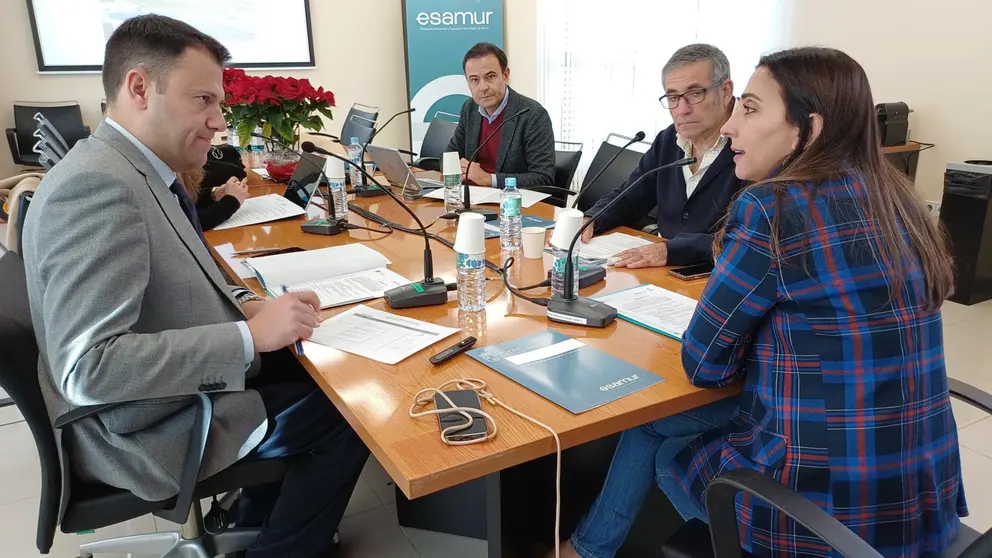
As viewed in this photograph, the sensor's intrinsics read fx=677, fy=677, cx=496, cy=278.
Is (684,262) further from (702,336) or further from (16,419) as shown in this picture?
(16,419)

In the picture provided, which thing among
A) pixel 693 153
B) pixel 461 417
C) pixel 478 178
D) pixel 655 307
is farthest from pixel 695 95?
pixel 461 417

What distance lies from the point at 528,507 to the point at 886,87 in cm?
370

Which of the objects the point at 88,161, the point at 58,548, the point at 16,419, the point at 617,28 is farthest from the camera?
the point at 617,28

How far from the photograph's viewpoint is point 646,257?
70.7 inches

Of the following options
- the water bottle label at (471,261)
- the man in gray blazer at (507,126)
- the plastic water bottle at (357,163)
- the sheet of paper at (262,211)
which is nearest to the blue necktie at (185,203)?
the water bottle label at (471,261)

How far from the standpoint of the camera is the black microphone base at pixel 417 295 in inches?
58.9

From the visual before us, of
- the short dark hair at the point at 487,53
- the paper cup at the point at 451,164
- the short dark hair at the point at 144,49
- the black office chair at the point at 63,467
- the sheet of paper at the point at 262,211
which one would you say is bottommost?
the black office chair at the point at 63,467

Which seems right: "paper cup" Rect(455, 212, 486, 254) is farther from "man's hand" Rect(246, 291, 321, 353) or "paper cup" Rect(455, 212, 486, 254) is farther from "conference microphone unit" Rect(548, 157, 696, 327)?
"man's hand" Rect(246, 291, 321, 353)

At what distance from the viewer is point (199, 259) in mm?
1310

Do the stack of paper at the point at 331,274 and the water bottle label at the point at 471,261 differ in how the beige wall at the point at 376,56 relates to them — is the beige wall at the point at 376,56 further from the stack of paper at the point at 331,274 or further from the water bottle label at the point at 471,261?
the water bottle label at the point at 471,261

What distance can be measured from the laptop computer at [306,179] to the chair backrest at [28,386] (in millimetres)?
1253

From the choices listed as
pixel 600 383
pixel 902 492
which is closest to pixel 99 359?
pixel 600 383

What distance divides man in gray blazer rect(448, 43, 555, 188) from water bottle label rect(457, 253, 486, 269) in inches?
62.6

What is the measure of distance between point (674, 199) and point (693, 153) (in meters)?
0.17
